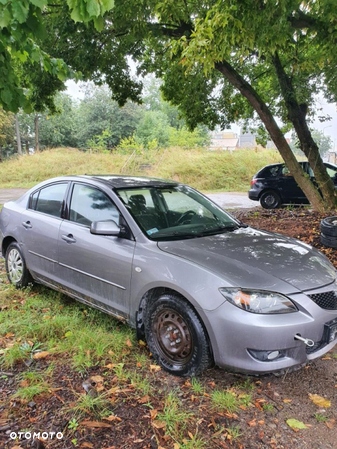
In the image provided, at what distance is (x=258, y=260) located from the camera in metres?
2.94

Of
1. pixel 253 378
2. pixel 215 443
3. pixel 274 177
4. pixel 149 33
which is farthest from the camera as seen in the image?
pixel 274 177

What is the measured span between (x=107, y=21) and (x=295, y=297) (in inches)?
298

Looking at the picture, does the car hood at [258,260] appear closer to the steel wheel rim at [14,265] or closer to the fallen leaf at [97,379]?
the fallen leaf at [97,379]

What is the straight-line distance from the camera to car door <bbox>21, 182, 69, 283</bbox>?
4.04 m

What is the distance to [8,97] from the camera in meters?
3.03

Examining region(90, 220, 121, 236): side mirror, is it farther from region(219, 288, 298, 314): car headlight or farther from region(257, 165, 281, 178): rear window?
region(257, 165, 281, 178): rear window

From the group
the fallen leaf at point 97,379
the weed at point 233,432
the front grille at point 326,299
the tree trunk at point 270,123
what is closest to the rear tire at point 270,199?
the tree trunk at point 270,123

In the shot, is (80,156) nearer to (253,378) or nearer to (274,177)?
(274,177)

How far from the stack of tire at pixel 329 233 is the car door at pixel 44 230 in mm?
3986

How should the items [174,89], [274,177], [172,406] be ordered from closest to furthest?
[172,406]
[174,89]
[274,177]

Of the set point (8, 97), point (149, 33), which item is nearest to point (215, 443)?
point (8, 97)

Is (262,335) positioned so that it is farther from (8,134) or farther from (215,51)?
(8,134)

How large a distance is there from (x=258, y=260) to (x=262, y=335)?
2.19 ft

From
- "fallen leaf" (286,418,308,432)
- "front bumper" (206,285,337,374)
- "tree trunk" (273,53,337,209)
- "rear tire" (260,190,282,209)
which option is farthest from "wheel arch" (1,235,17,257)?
"rear tire" (260,190,282,209)
